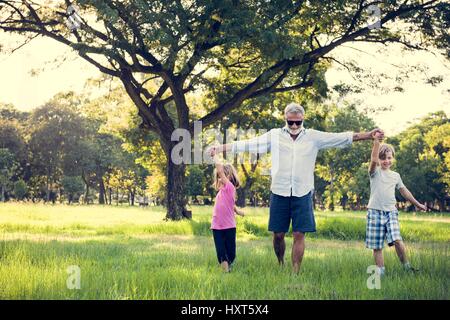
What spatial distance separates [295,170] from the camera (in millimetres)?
6316

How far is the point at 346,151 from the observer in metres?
57.0

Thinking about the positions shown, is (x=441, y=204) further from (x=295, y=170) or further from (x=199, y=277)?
(x=199, y=277)

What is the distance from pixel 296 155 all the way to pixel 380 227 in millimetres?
1938

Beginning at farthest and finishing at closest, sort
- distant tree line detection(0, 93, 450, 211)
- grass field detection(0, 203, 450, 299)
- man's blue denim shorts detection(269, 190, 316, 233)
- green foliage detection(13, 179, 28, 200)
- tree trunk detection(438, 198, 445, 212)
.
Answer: tree trunk detection(438, 198, 445, 212), green foliage detection(13, 179, 28, 200), distant tree line detection(0, 93, 450, 211), man's blue denim shorts detection(269, 190, 316, 233), grass field detection(0, 203, 450, 299)

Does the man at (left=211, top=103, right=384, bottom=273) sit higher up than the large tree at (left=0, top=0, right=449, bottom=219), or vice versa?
the large tree at (left=0, top=0, right=449, bottom=219)

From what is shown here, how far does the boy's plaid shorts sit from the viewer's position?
23.2 feet

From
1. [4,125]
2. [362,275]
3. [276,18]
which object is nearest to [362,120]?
[4,125]

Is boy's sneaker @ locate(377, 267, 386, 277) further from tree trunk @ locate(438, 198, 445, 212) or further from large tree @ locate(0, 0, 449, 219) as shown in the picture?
tree trunk @ locate(438, 198, 445, 212)

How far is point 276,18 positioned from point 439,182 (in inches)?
1813

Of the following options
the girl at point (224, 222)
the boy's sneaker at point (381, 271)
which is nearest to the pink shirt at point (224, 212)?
the girl at point (224, 222)

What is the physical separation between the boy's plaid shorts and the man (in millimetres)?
1357

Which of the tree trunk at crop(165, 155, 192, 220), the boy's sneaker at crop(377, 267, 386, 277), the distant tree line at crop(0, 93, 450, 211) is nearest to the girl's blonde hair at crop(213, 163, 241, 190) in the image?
the boy's sneaker at crop(377, 267, 386, 277)

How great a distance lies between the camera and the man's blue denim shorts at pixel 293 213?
20.5 ft
